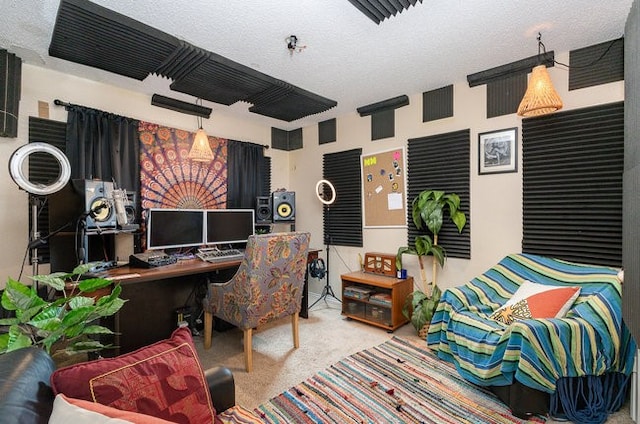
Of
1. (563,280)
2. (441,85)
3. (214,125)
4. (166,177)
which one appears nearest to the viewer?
(563,280)

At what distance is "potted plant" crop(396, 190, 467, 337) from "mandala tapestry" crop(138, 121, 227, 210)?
2263 millimetres

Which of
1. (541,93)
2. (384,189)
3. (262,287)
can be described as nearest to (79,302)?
(262,287)

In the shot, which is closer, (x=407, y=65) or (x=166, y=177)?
(x=407, y=65)

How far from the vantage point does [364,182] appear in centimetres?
368

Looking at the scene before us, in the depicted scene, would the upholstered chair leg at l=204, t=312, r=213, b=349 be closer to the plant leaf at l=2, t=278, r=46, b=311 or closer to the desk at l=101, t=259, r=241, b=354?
the desk at l=101, t=259, r=241, b=354

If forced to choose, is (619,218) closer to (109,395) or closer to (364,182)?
(364,182)

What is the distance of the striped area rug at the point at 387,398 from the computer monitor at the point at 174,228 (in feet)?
5.36

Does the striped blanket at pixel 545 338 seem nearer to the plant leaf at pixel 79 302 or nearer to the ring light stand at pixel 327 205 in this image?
the ring light stand at pixel 327 205

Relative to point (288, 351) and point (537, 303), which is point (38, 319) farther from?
point (537, 303)

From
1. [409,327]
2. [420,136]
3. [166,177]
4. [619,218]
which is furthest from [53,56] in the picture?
[619,218]

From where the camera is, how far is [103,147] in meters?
2.73

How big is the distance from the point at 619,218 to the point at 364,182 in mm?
2256

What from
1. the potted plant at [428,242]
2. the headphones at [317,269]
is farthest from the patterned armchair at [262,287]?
the headphones at [317,269]

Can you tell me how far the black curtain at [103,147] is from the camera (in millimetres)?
2582
